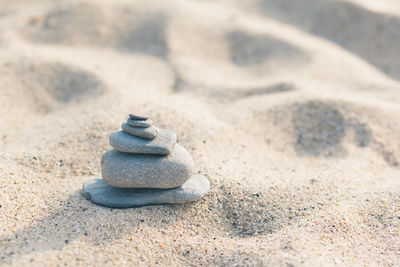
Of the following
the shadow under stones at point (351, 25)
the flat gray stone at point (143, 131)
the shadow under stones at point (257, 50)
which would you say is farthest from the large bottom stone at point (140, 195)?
the shadow under stones at point (351, 25)

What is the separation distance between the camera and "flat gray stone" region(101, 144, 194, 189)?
277 cm

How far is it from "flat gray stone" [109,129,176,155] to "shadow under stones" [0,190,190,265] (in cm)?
44

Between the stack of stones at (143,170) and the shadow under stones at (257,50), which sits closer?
the stack of stones at (143,170)

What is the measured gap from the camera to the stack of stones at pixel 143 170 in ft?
9.08

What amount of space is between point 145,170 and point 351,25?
16.1 ft

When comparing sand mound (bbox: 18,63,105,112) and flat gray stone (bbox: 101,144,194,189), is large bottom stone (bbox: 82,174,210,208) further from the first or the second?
sand mound (bbox: 18,63,105,112)

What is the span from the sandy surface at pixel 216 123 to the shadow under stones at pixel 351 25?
0.08ft

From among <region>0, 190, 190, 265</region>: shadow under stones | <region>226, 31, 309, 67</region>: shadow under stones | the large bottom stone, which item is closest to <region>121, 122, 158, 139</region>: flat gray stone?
the large bottom stone

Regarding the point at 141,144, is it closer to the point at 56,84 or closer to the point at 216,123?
the point at 216,123

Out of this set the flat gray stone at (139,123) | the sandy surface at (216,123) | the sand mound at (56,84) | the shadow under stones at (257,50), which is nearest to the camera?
the sandy surface at (216,123)

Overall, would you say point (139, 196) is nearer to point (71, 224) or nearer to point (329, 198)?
point (71, 224)

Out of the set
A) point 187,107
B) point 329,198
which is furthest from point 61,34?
point 329,198

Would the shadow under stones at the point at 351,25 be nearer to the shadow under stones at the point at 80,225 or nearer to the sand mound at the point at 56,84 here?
the sand mound at the point at 56,84

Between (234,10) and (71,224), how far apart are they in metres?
5.18
